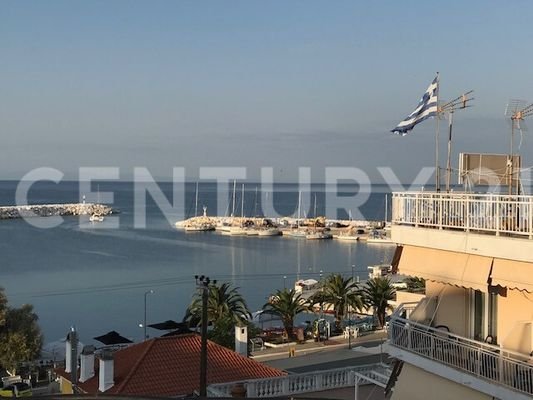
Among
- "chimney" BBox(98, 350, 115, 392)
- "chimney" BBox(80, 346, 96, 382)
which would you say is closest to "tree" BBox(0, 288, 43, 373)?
"chimney" BBox(80, 346, 96, 382)

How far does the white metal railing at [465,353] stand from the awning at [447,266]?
0.61 metres

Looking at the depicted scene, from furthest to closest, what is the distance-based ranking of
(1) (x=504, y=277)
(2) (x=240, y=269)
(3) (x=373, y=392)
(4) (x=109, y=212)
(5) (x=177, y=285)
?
(4) (x=109, y=212), (2) (x=240, y=269), (5) (x=177, y=285), (3) (x=373, y=392), (1) (x=504, y=277)

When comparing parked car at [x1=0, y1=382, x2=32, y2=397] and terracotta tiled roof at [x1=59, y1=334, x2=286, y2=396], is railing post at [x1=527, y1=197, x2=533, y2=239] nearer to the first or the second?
terracotta tiled roof at [x1=59, y1=334, x2=286, y2=396]

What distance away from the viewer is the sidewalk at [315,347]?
24.2 m

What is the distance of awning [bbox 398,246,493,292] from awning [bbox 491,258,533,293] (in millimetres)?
94

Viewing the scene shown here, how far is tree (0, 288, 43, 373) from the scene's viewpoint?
24500 mm

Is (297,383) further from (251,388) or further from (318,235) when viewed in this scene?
(318,235)

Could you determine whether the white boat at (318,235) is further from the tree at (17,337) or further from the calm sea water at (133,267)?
the tree at (17,337)

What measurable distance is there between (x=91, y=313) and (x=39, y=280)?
18.7 metres

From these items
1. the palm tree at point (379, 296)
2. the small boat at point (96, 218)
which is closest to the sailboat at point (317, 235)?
the small boat at point (96, 218)

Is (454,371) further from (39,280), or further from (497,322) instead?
(39,280)

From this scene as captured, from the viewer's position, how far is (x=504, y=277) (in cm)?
676

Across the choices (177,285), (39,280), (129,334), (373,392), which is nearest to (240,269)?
(177,285)

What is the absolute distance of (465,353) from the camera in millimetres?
7316
